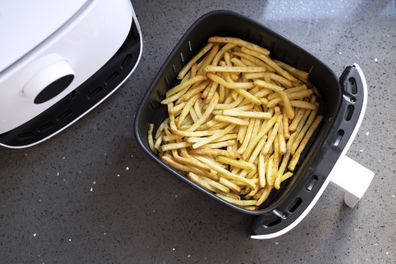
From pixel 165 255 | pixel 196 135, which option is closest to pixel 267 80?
pixel 196 135

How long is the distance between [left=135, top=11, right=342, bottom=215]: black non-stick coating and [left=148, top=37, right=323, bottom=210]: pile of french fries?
21 millimetres

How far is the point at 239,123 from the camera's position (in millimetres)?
986

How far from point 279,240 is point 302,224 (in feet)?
0.21

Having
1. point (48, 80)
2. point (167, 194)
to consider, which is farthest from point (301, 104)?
point (48, 80)

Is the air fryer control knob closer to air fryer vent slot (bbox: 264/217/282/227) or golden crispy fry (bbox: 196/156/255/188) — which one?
golden crispy fry (bbox: 196/156/255/188)

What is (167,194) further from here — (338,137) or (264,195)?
(338,137)

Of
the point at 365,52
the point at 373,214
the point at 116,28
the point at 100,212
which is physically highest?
the point at 116,28

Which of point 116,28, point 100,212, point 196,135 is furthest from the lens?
point 100,212

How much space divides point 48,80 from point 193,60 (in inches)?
16.1

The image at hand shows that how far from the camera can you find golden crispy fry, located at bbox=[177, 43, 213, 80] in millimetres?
1041

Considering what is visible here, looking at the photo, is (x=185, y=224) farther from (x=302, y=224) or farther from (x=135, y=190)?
(x=302, y=224)

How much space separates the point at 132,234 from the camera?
1.09 m

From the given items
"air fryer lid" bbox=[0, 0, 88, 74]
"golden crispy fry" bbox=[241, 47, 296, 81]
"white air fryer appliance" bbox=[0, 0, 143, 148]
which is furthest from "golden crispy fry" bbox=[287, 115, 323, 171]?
"air fryer lid" bbox=[0, 0, 88, 74]

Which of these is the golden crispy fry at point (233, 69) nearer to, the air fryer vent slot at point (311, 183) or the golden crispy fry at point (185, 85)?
the golden crispy fry at point (185, 85)
